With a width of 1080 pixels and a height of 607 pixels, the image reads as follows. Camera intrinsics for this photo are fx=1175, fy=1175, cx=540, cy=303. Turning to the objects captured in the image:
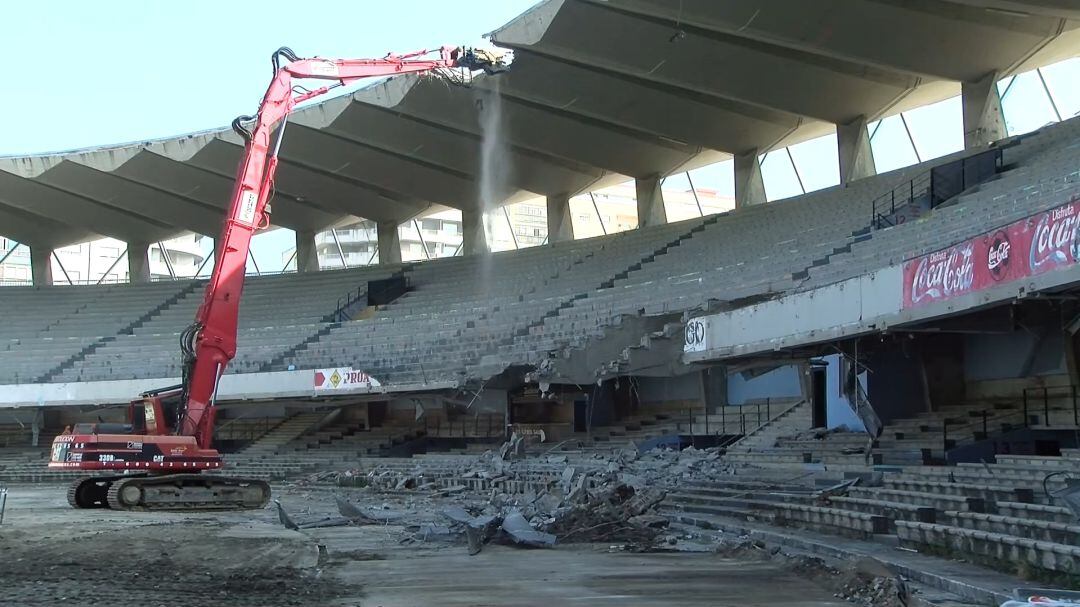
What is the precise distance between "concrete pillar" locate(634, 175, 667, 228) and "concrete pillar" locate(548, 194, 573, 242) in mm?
3279

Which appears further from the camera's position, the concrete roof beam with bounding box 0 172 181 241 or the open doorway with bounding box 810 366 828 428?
the concrete roof beam with bounding box 0 172 181 241

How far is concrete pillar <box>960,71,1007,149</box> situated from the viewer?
1137 inches

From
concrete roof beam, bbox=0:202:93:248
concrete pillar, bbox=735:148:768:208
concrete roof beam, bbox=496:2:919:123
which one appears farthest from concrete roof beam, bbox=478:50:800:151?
concrete roof beam, bbox=0:202:93:248

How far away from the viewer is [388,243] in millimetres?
45375

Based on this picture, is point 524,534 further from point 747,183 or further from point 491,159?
point 491,159

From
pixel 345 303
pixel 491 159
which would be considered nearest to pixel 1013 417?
pixel 491 159

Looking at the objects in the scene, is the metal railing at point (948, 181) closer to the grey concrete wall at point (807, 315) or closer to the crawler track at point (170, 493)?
the grey concrete wall at point (807, 315)

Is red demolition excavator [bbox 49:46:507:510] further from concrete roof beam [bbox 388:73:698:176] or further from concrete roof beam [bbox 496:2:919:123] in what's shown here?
concrete roof beam [bbox 388:73:698:176]

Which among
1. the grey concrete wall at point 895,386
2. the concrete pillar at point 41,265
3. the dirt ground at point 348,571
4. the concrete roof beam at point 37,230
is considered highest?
the concrete roof beam at point 37,230

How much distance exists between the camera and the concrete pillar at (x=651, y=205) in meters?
38.8

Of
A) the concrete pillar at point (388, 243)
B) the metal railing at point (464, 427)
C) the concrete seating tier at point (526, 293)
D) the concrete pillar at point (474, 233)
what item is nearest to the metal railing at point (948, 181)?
the concrete seating tier at point (526, 293)

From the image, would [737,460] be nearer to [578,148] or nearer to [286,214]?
[578,148]

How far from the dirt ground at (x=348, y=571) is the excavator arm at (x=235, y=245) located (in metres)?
5.32

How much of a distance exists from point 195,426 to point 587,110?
15.8 m
